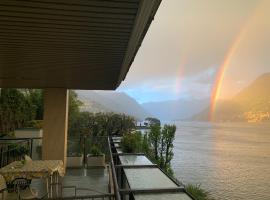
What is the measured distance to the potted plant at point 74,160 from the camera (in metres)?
10.5

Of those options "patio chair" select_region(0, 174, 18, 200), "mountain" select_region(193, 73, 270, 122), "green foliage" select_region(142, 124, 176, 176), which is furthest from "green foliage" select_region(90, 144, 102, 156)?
"mountain" select_region(193, 73, 270, 122)

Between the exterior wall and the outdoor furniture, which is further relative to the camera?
the exterior wall

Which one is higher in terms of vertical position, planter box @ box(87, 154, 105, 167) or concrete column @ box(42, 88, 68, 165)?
concrete column @ box(42, 88, 68, 165)

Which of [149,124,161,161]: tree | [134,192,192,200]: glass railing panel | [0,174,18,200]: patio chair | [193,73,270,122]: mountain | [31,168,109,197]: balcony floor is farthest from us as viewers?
[193,73,270,122]: mountain

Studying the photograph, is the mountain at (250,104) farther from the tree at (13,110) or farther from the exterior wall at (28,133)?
the exterior wall at (28,133)

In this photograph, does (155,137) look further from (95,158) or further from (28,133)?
(28,133)

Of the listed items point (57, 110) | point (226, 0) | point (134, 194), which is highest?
point (226, 0)

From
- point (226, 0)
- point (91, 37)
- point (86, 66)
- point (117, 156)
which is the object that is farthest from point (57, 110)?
point (226, 0)

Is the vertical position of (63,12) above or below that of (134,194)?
above

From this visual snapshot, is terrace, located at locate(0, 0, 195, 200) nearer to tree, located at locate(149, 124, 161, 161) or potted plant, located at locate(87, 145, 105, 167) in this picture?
potted plant, located at locate(87, 145, 105, 167)

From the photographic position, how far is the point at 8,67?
5.32 metres

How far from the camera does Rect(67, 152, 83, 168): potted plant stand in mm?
10453

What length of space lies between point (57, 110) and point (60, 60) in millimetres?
5049

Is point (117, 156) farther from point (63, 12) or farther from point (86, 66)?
point (63, 12)
